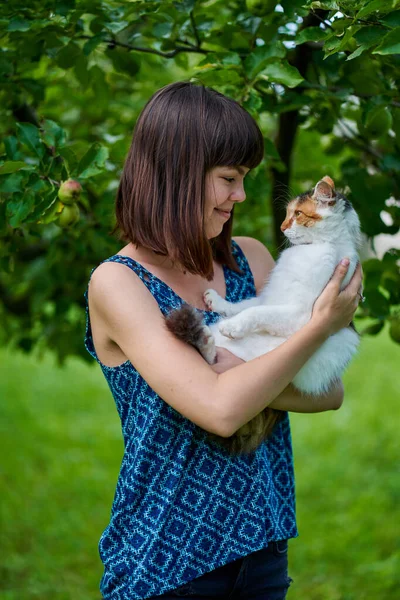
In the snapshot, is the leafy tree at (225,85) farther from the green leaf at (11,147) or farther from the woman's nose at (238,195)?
the woman's nose at (238,195)

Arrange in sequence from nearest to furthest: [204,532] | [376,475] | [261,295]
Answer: [204,532] < [261,295] < [376,475]

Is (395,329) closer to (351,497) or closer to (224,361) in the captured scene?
(224,361)

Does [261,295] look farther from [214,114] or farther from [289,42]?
[289,42]

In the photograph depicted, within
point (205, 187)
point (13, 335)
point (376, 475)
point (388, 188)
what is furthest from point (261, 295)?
point (376, 475)

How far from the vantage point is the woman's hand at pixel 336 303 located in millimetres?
1546

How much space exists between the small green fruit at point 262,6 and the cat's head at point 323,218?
1.58ft

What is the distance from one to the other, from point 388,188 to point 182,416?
3.54 feet

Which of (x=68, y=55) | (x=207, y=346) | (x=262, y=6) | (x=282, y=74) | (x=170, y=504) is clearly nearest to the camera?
(x=170, y=504)

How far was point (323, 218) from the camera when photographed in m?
1.87

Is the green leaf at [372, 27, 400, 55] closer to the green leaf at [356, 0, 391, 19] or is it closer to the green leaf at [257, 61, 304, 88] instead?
the green leaf at [356, 0, 391, 19]

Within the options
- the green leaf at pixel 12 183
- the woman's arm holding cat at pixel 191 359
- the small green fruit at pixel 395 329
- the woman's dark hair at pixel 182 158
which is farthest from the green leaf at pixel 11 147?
the small green fruit at pixel 395 329

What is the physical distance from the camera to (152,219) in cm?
163

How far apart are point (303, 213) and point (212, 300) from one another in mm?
352

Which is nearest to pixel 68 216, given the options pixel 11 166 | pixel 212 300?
pixel 11 166
